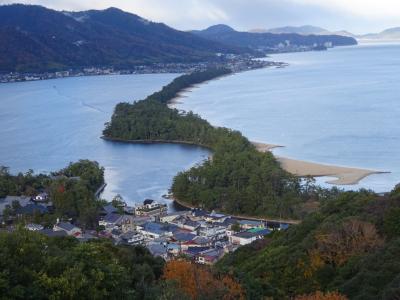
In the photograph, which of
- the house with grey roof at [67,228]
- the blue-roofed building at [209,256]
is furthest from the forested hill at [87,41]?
the blue-roofed building at [209,256]

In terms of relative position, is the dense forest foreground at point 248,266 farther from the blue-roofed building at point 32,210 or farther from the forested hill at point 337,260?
the blue-roofed building at point 32,210

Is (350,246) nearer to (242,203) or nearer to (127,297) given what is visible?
(127,297)

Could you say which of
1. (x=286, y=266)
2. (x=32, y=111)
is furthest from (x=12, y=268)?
(x=32, y=111)

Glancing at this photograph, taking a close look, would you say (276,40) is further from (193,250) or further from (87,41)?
(193,250)

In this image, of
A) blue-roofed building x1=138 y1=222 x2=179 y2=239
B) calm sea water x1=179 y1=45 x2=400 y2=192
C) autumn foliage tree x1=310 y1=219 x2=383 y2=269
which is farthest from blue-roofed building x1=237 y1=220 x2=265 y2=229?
autumn foliage tree x1=310 y1=219 x2=383 y2=269

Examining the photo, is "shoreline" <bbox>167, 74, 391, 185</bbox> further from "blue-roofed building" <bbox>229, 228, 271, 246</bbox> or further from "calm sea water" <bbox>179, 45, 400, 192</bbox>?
"blue-roofed building" <bbox>229, 228, 271, 246</bbox>

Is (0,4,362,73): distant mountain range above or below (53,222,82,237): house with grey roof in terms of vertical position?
above
